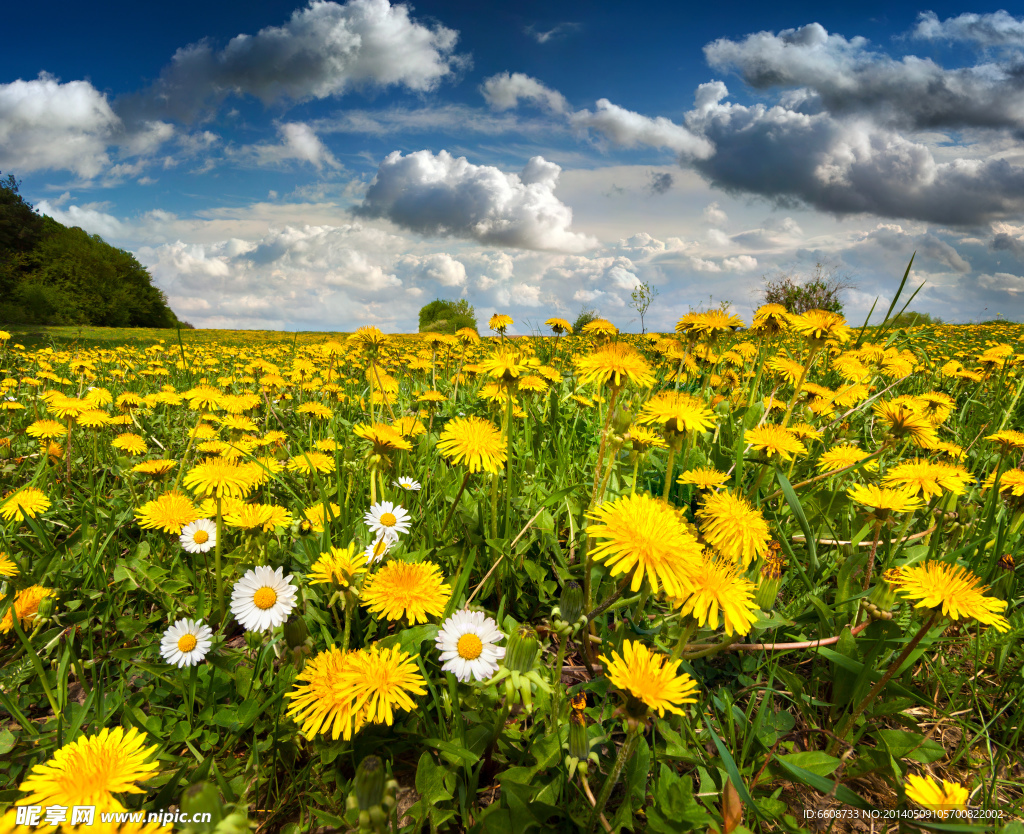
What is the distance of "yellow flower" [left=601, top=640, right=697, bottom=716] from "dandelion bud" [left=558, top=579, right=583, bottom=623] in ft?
0.65

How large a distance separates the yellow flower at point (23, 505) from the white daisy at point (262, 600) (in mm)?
1194

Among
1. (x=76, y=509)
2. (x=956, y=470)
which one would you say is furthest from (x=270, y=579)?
(x=956, y=470)

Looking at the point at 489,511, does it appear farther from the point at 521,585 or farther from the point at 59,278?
the point at 59,278

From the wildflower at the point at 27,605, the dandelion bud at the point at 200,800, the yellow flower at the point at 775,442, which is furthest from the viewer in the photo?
the yellow flower at the point at 775,442

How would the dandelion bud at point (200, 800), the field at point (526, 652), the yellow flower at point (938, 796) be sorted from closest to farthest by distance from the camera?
the dandelion bud at point (200, 800) < the yellow flower at point (938, 796) < the field at point (526, 652)

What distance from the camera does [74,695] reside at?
1449 millimetres

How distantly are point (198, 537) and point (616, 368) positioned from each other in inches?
63.2

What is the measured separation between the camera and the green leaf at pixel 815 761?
109 centimetres

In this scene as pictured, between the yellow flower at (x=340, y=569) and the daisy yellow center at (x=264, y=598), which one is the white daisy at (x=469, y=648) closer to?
the yellow flower at (x=340, y=569)

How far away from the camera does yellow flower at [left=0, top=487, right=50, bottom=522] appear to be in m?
1.81

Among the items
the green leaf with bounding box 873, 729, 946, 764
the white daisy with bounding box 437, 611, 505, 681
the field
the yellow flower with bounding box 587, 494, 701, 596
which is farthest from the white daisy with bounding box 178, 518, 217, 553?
the green leaf with bounding box 873, 729, 946, 764

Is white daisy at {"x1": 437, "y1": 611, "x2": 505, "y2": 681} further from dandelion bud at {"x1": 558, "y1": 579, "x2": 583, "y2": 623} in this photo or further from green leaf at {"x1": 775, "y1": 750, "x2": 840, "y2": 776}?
green leaf at {"x1": 775, "y1": 750, "x2": 840, "y2": 776}

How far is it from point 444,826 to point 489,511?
983 mm

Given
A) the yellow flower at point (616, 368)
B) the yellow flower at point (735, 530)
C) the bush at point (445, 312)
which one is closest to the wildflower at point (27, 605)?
the yellow flower at point (616, 368)
